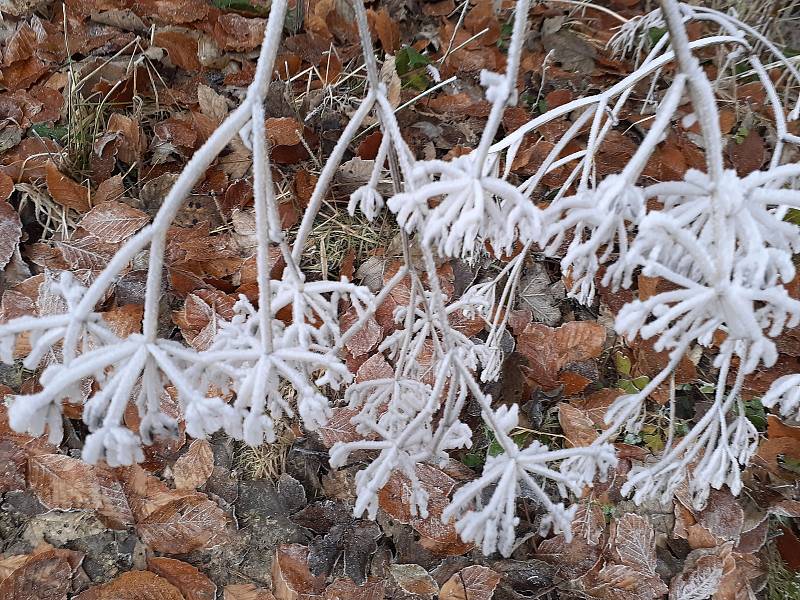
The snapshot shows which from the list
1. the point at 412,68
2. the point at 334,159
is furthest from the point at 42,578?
the point at 412,68

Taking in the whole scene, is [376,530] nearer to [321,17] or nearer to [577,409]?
[577,409]

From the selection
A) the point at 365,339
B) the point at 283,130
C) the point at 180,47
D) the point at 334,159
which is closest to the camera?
the point at 334,159

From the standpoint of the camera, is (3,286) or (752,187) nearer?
(752,187)

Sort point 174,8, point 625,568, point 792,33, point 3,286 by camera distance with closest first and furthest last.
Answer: point 625,568 → point 3,286 → point 174,8 → point 792,33

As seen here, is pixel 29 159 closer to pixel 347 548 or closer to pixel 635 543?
pixel 347 548

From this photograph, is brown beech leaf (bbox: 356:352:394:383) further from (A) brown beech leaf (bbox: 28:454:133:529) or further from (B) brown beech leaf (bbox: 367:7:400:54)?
(B) brown beech leaf (bbox: 367:7:400:54)

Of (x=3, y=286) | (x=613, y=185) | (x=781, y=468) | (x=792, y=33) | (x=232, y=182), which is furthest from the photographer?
(x=792, y=33)

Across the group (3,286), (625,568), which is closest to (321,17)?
(3,286)
